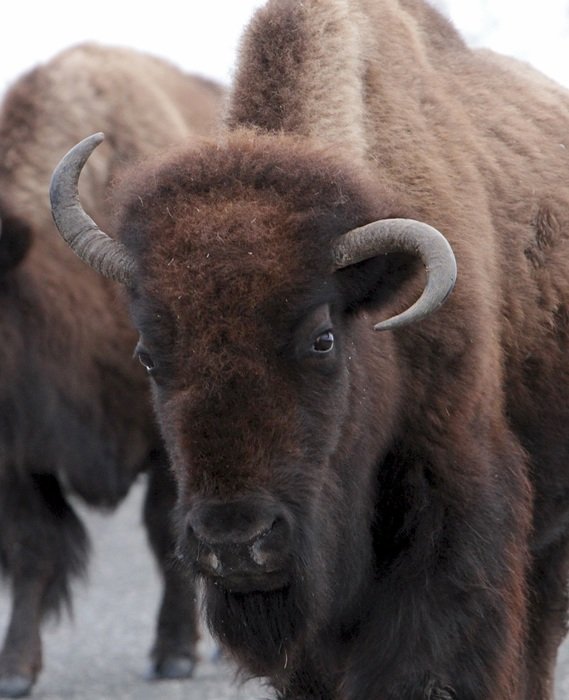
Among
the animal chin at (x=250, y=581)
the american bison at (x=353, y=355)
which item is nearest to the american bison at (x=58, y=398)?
the american bison at (x=353, y=355)

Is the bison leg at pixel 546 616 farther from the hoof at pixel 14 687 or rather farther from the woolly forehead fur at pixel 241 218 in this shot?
the hoof at pixel 14 687

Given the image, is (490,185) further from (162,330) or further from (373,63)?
(162,330)

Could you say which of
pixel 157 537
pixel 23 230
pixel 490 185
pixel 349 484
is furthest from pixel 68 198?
pixel 157 537

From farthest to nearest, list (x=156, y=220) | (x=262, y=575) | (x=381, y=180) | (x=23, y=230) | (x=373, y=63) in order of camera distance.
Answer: (x=23, y=230) → (x=373, y=63) → (x=381, y=180) → (x=156, y=220) → (x=262, y=575)

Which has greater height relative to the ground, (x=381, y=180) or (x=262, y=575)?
(x=381, y=180)

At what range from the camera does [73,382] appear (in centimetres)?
845

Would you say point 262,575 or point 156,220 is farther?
point 156,220

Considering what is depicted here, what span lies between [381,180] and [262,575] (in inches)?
55.5

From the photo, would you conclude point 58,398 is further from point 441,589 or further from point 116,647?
Answer: point 441,589

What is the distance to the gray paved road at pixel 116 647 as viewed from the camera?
784 cm

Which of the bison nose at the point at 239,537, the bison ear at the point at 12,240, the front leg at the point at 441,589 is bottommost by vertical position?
the bison ear at the point at 12,240

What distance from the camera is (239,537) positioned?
4.07 metres

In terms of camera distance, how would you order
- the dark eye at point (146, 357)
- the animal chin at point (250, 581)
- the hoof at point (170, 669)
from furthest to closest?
the hoof at point (170, 669)
the dark eye at point (146, 357)
the animal chin at point (250, 581)

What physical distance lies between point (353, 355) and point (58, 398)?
160 inches
